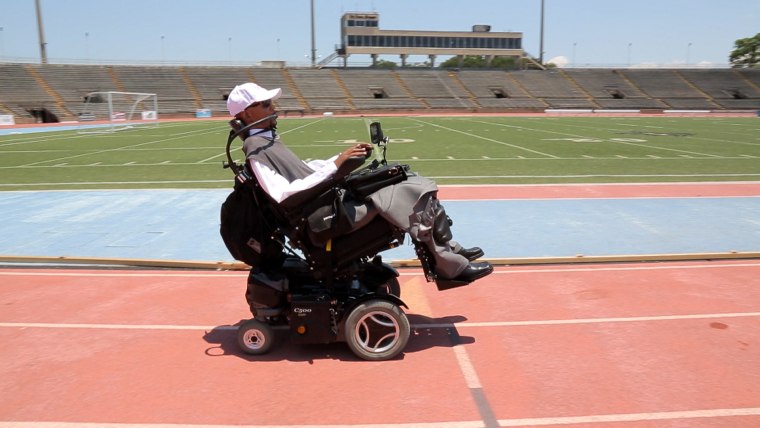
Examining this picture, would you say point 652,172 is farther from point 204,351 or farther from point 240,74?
point 240,74

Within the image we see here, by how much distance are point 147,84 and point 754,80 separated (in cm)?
6671

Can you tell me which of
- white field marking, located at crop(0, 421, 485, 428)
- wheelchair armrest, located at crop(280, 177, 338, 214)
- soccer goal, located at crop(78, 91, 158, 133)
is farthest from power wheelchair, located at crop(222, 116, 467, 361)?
soccer goal, located at crop(78, 91, 158, 133)

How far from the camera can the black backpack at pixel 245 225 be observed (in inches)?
145

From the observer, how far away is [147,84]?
5400 cm

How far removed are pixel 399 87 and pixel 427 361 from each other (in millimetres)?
60156

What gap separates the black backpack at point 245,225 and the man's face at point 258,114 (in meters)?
0.43

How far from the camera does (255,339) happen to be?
3.80 m

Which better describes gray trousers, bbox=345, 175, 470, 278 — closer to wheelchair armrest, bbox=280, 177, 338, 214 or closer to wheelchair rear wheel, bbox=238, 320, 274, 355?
wheelchair armrest, bbox=280, 177, 338, 214

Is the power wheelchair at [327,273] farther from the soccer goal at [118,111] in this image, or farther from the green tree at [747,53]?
the green tree at [747,53]

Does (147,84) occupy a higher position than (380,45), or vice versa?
(380,45)

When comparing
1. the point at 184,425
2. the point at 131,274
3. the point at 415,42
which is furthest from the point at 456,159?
the point at 415,42

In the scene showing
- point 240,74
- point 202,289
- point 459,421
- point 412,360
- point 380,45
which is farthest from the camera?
point 380,45

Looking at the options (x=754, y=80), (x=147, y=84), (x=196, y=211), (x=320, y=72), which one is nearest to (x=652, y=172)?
(x=196, y=211)

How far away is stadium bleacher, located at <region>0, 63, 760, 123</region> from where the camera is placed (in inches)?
1962
